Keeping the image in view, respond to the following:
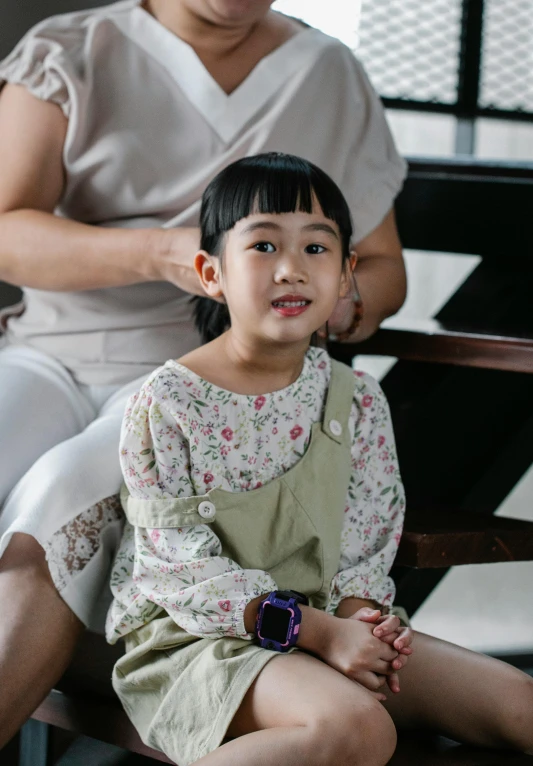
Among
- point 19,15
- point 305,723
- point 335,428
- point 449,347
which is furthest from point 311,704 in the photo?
point 19,15

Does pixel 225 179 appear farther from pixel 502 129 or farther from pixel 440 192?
pixel 502 129

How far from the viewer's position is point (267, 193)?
1.03 metres

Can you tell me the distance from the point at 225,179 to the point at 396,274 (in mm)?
389

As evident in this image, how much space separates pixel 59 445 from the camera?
1.14 m

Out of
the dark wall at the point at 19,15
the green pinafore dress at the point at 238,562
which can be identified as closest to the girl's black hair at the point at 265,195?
the green pinafore dress at the point at 238,562

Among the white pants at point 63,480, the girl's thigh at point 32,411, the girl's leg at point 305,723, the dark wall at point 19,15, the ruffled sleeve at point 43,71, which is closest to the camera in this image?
the girl's leg at point 305,723

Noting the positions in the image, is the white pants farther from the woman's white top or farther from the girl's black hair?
the girl's black hair

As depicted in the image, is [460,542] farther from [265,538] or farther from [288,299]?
[288,299]

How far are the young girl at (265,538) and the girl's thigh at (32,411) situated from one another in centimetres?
17

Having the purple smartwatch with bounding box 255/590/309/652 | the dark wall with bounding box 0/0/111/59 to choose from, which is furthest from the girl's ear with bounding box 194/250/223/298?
the dark wall with bounding box 0/0/111/59

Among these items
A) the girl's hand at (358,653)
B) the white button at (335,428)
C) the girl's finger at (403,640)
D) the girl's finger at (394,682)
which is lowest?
the girl's finger at (394,682)

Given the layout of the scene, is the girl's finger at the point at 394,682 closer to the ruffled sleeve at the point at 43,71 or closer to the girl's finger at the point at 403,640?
the girl's finger at the point at 403,640

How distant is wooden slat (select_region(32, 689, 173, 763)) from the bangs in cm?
55

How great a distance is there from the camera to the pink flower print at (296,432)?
1094 millimetres
